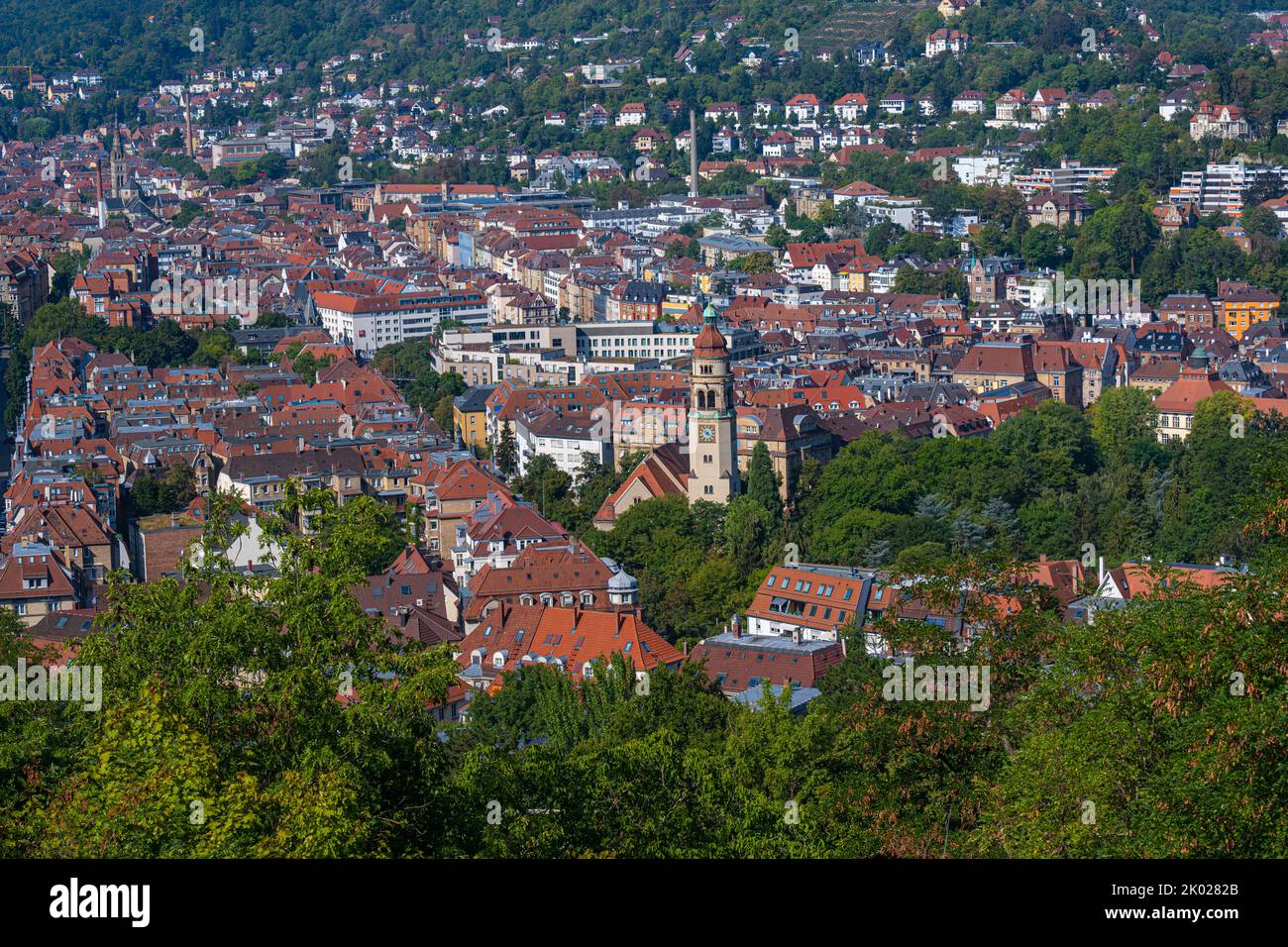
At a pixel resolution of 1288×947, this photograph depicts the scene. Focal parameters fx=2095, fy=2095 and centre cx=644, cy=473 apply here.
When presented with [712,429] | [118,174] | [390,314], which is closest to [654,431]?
[712,429]

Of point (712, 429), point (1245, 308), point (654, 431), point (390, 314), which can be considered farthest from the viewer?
point (390, 314)

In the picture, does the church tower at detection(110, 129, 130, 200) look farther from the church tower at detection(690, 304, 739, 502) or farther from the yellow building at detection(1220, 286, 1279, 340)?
the church tower at detection(690, 304, 739, 502)

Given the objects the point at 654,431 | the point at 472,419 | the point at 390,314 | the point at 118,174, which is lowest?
the point at 472,419

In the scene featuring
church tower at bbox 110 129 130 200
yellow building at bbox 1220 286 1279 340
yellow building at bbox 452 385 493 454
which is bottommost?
yellow building at bbox 452 385 493 454

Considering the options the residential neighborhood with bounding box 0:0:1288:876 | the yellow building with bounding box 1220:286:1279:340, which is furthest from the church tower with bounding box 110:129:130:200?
the yellow building with bounding box 1220:286:1279:340

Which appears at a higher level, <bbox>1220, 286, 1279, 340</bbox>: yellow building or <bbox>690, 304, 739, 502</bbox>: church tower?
<bbox>690, 304, 739, 502</bbox>: church tower

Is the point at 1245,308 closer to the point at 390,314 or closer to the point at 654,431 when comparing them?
the point at 654,431

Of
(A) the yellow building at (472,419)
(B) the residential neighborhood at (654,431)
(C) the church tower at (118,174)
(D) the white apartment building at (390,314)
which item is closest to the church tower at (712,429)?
(B) the residential neighborhood at (654,431)
